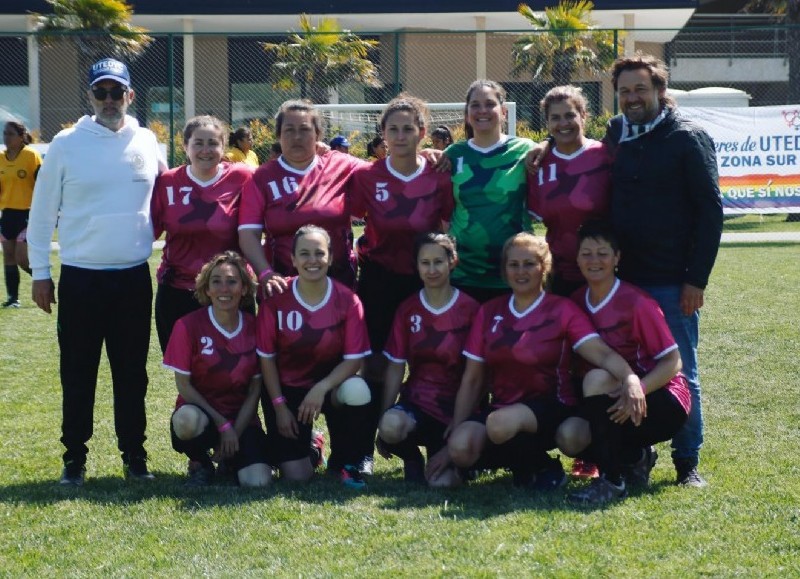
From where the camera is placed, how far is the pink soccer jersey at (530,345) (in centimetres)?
495

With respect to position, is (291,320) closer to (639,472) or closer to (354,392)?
(354,392)

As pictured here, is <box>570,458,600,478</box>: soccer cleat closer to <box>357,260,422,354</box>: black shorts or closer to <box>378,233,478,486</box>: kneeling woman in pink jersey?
<box>378,233,478,486</box>: kneeling woman in pink jersey

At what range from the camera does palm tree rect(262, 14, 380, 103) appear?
19.3m

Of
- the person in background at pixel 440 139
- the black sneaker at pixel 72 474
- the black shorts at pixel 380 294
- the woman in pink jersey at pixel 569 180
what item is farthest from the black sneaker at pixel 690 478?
the person in background at pixel 440 139

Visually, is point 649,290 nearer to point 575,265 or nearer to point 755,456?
point 575,265

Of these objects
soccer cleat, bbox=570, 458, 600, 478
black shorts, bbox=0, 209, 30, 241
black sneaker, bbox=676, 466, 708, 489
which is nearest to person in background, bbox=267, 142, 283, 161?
soccer cleat, bbox=570, 458, 600, 478

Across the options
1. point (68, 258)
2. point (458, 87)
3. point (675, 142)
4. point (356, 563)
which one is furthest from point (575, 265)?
point (458, 87)

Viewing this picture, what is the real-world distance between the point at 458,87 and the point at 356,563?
20144 millimetres

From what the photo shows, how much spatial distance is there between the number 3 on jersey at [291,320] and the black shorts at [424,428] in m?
0.60

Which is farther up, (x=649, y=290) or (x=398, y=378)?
(x=649, y=290)

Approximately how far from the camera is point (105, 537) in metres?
4.35

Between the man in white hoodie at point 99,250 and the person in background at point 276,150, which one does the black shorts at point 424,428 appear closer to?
the man in white hoodie at point 99,250

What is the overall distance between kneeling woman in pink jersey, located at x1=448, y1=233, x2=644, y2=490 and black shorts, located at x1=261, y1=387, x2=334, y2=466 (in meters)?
0.73

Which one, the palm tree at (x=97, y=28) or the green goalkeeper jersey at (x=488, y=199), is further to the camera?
the palm tree at (x=97, y=28)
